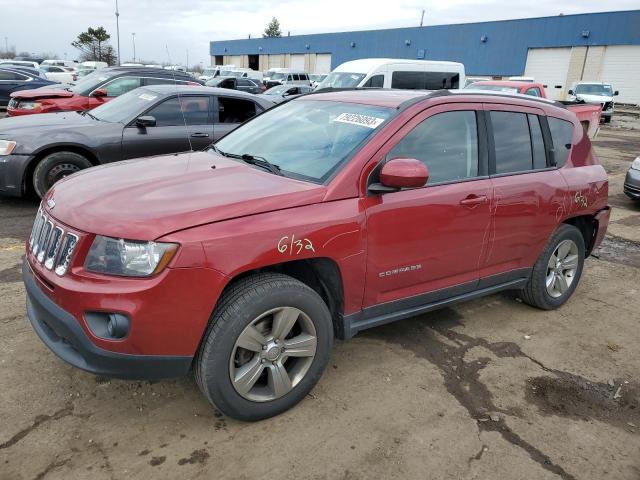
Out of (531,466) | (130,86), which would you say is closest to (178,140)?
(130,86)

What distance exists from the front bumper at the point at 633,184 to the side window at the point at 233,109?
6.02 metres

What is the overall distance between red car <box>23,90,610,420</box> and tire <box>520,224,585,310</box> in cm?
6

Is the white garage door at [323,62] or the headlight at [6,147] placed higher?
the white garage door at [323,62]

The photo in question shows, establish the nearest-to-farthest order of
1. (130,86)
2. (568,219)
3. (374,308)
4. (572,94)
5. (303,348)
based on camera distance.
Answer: (303,348)
(374,308)
(568,219)
(130,86)
(572,94)

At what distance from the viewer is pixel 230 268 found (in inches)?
97.5

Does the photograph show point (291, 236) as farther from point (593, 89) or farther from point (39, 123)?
point (593, 89)

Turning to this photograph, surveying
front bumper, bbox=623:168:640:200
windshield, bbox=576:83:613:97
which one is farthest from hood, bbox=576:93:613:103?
front bumper, bbox=623:168:640:200

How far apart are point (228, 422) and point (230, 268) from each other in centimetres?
92

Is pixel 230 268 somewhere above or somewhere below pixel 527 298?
above

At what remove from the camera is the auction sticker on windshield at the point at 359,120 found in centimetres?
318

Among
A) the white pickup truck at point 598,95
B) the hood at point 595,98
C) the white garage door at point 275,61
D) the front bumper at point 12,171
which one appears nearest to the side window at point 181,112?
the front bumper at point 12,171

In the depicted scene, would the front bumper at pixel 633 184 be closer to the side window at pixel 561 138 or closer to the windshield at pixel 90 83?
the side window at pixel 561 138

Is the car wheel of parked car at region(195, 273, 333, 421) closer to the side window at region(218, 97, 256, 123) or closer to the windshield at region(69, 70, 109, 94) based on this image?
the side window at region(218, 97, 256, 123)

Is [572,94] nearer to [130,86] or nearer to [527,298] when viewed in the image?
[130,86]
